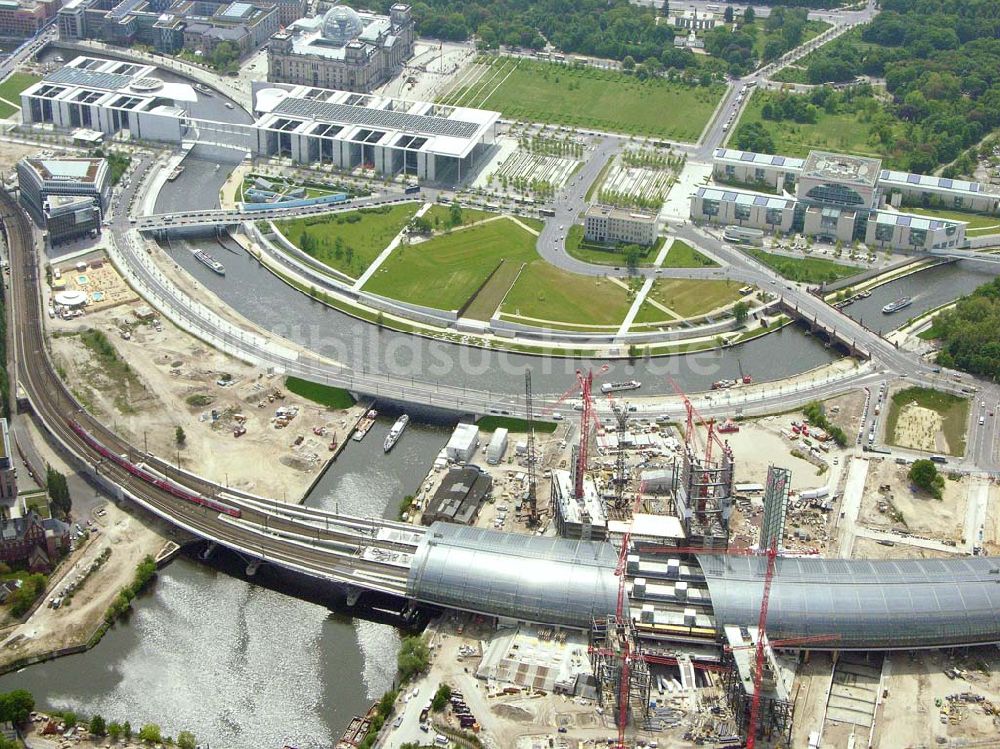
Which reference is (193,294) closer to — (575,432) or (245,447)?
(245,447)

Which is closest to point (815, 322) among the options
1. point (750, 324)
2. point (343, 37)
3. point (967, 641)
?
point (750, 324)

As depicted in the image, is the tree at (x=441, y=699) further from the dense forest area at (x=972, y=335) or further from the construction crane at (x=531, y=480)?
the dense forest area at (x=972, y=335)

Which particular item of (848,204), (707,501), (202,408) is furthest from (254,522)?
(848,204)

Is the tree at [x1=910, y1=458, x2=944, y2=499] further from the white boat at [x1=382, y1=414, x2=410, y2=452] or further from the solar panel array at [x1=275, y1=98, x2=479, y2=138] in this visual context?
the solar panel array at [x1=275, y1=98, x2=479, y2=138]

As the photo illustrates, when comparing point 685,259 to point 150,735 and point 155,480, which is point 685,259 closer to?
point 155,480

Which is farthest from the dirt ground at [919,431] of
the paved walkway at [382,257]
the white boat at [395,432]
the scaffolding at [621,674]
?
the paved walkway at [382,257]

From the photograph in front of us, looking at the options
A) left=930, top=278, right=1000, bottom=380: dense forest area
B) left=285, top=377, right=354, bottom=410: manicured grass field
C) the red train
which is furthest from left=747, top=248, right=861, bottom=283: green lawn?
the red train
